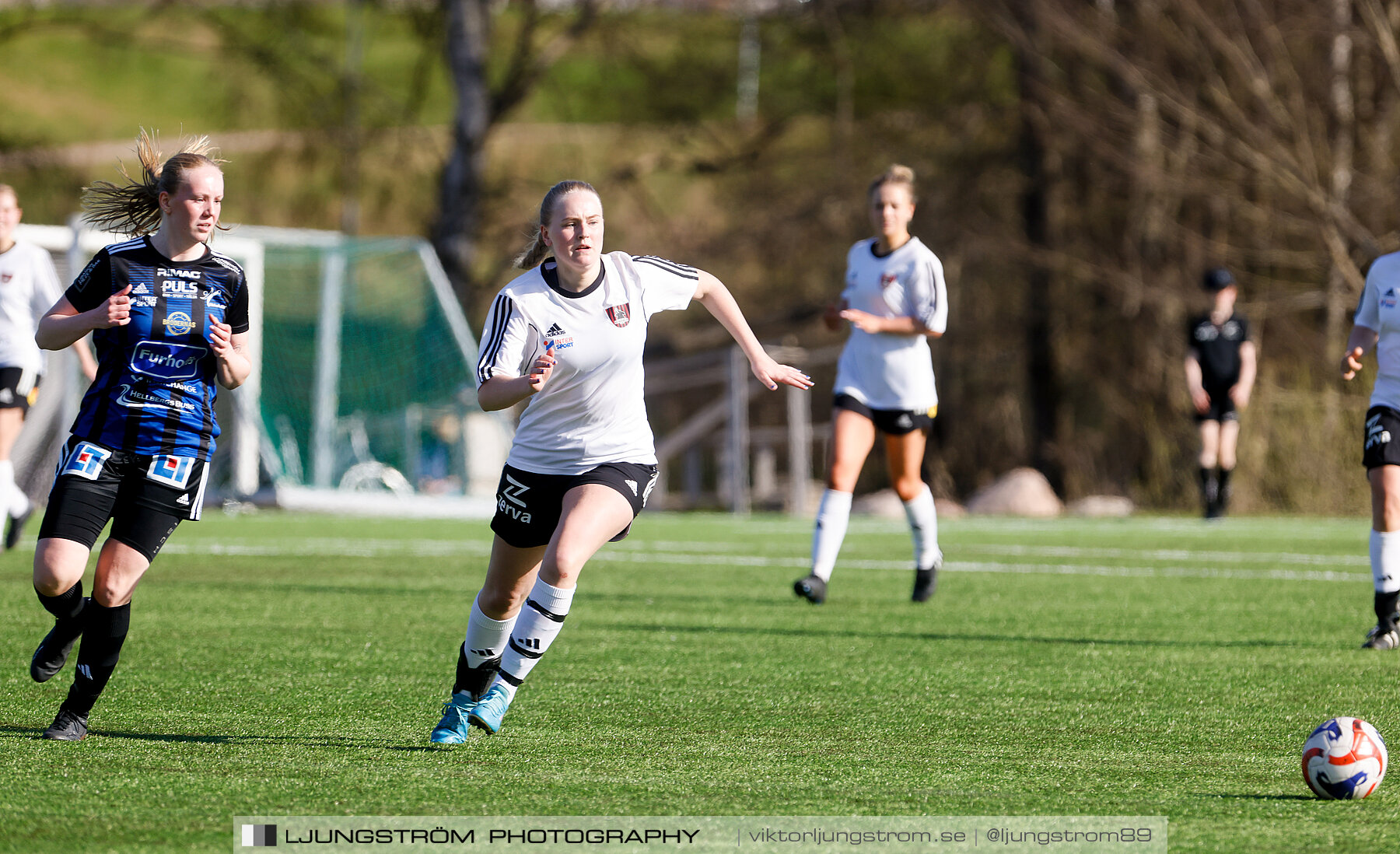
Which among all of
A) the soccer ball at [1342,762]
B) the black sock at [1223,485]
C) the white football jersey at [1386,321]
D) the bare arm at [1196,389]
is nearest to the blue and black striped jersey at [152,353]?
the soccer ball at [1342,762]

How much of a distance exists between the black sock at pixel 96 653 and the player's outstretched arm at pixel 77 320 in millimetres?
821

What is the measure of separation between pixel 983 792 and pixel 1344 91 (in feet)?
64.8

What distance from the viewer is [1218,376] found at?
52.6 ft

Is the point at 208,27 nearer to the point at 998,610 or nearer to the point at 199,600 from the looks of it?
the point at 199,600

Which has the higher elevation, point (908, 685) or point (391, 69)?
point (391, 69)

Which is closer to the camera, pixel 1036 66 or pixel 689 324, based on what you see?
pixel 1036 66

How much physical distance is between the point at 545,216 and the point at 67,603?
199 centimetres

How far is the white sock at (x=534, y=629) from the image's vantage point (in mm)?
4777

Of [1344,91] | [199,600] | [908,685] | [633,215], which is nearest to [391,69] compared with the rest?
[633,215]

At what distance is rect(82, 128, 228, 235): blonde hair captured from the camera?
206 inches

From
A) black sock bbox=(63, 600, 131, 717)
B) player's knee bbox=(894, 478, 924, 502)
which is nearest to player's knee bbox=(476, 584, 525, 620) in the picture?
black sock bbox=(63, 600, 131, 717)

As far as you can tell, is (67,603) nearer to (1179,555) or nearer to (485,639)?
(485,639)

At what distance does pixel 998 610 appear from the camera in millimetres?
8680

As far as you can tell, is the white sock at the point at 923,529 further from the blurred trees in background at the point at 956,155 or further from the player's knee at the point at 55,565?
the blurred trees in background at the point at 956,155
